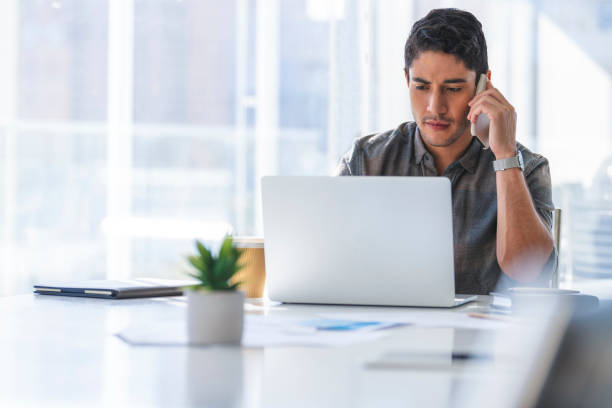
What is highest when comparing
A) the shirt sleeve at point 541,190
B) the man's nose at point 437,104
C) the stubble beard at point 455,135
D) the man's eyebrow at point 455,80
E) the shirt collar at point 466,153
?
the man's eyebrow at point 455,80

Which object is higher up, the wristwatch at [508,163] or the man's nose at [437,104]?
the man's nose at [437,104]

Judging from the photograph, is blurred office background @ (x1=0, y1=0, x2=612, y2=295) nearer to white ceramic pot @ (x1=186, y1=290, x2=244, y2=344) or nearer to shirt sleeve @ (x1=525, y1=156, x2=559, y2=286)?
shirt sleeve @ (x1=525, y1=156, x2=559, y2=286)

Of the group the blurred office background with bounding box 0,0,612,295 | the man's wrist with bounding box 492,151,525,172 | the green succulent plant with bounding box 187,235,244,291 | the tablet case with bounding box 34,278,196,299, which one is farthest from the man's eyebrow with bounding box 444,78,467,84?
the blurred office background with bounding box 0,0,612,295

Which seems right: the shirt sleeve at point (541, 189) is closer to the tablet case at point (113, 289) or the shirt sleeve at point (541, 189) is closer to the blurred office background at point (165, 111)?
the tablet case at point (113, 289)

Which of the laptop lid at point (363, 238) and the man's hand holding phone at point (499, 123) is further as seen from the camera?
the man's hand holding phone at point (499, 123)

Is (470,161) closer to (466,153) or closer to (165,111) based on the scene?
(466,153)

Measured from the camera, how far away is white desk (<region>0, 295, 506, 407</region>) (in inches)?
27.5

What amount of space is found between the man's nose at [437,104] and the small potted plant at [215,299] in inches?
47.8

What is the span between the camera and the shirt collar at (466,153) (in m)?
2.10

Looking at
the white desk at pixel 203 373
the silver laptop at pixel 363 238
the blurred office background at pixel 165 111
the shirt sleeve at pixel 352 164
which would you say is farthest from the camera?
the blurred office background at pixel 165 111

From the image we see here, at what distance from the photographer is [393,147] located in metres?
2.23

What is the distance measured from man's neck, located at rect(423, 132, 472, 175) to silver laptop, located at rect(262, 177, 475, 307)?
2.68 feet

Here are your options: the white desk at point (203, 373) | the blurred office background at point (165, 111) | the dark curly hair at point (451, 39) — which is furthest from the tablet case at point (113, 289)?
the blurred office background at point (165, 111)

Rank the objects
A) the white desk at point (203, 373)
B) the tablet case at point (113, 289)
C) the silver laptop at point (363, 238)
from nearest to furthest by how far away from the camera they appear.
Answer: the white desk at point (203, 373) < the silver laptop at point (363, 238) < the tablet case at point (113, 289)
